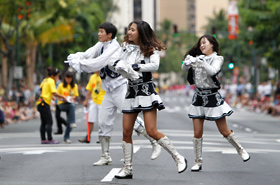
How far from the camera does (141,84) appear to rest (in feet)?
27.8

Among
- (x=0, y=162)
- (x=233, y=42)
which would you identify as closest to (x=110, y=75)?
(x=0, y=162)

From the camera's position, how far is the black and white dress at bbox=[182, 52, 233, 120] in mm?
9070

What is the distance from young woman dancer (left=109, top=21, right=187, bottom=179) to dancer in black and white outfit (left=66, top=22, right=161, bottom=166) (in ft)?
2.84

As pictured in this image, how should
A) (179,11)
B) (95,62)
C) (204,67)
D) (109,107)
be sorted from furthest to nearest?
(179,11)
(109,107)
(95,62)
(204,67)

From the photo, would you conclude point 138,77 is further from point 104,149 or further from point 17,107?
point 17,107

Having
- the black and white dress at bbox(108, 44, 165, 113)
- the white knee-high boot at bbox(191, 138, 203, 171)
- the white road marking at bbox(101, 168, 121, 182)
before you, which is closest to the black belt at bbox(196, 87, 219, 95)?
the white knee-high boot at bbox(191, 138, 203, 171)

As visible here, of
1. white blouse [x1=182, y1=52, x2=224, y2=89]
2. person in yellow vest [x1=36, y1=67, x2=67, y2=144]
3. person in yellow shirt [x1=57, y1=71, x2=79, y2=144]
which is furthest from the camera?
person in yellow shirt [x1=57, y1=71, x2=79, y2=144]

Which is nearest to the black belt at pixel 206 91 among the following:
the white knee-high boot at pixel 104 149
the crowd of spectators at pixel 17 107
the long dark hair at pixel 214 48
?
the long dark hair at pixel 214 48

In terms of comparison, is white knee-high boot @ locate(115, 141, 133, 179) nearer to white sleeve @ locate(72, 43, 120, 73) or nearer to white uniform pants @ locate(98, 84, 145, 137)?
white sleeve @ locate(72, 43, 120, 73)

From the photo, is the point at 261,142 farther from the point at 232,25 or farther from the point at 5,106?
the point at 232,25

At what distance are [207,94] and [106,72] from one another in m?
1.54

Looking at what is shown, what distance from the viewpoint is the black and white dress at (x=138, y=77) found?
830 cm

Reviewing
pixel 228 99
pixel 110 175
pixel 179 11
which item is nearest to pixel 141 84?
pixel 110 175

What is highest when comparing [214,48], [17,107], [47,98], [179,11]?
[179,11]
